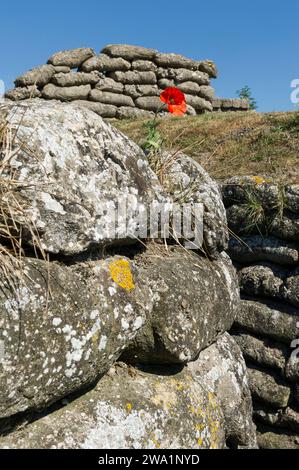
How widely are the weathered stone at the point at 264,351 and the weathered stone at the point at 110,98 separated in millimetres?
9125

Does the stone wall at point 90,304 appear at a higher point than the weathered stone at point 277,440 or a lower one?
higher

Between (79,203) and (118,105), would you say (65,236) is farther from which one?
(118,105)

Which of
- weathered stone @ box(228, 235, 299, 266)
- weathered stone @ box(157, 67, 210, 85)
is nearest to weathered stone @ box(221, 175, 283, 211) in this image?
weathered stone @ box(228, 235, 299, 266)

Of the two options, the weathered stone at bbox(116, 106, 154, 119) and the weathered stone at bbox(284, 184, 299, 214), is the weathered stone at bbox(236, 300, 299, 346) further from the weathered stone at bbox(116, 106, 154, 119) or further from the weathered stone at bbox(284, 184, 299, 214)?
the weathered stone at bbox(116, 106, 154, 119)

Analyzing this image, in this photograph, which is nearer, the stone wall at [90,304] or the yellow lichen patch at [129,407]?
the stone wall at [90,304]

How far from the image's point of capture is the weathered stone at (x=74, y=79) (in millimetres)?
13148

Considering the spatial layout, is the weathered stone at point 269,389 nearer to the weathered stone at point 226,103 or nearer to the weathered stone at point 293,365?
the weathered stone at point 293,365

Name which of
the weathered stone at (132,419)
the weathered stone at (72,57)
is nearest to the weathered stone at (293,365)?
the weathered stone at (132,419)

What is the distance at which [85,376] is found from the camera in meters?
2.58

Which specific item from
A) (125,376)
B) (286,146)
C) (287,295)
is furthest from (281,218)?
(125,376)

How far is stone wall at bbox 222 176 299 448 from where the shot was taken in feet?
18.6

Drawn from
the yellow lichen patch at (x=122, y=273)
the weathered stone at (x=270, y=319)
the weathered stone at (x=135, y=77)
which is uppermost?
the weathered stone at (x=135, y=77)

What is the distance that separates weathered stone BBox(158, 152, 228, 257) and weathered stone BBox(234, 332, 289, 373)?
2.15 meters

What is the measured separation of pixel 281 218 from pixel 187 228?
93.2 inches
